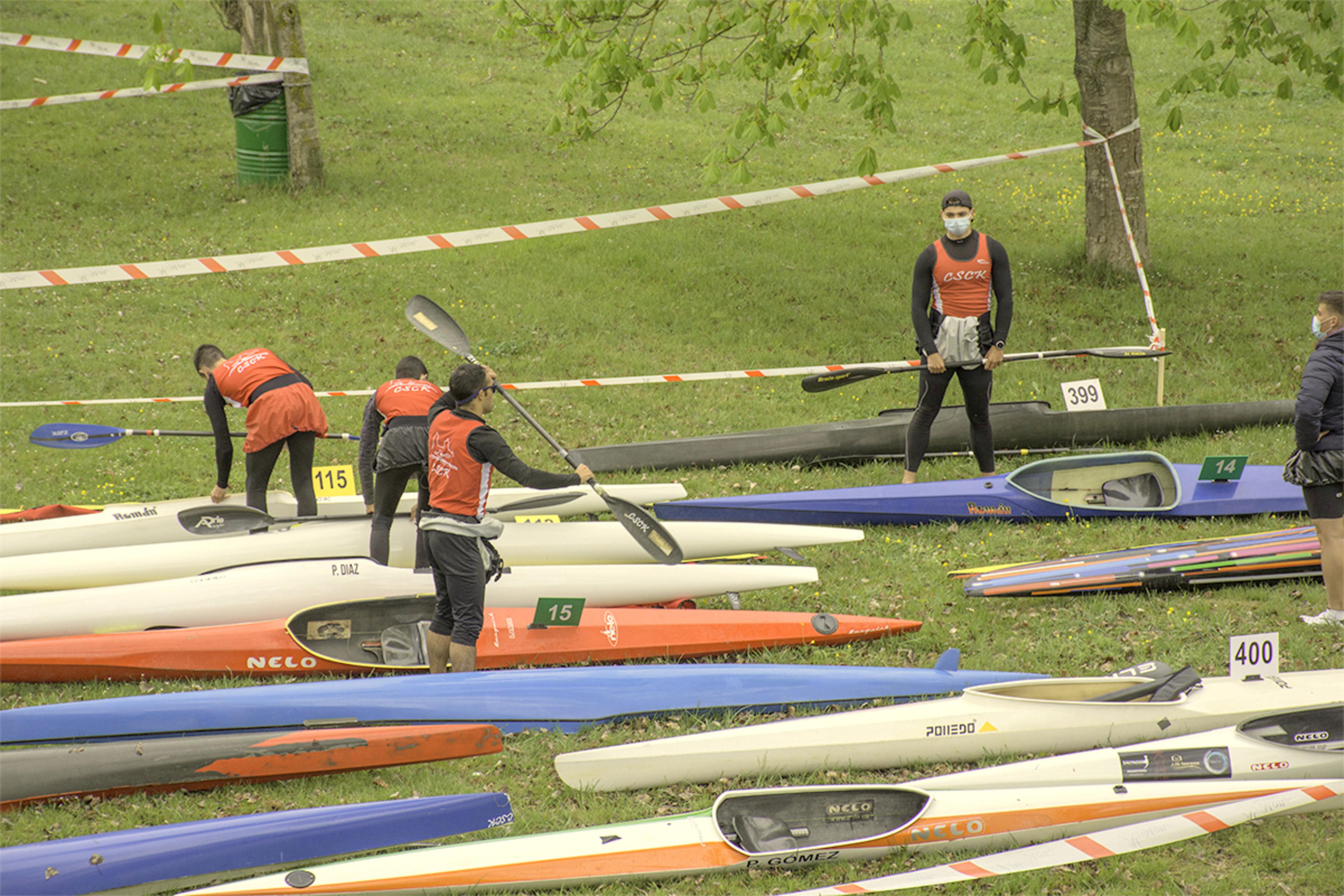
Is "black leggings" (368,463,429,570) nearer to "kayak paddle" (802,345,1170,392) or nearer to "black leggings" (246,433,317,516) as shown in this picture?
"black leggings" (246,433,317,516)

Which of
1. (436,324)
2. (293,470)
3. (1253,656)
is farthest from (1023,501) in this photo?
(293,470)

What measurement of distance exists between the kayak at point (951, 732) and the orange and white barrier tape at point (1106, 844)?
0.45 metres

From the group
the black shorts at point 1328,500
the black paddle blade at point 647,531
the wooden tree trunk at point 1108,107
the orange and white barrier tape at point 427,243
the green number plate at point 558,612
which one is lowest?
the green number plate at point 558,612

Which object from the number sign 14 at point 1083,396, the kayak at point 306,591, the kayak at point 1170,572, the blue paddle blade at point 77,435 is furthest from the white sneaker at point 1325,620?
the blue paddle blade at point 77,435

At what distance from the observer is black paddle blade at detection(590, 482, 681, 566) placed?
17.1ft

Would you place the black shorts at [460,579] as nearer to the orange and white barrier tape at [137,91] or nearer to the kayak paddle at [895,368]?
the kayak paddle at [895,368]

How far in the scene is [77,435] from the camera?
270 inches

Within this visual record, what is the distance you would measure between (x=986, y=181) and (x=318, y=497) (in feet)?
35.6

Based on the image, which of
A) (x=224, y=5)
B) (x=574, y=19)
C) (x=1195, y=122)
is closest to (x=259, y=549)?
(x=574, y=19)

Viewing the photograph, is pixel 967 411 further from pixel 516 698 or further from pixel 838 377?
pixel 516 698

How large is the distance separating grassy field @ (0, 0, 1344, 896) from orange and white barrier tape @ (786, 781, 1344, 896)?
0.07 m

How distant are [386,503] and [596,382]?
178 cm

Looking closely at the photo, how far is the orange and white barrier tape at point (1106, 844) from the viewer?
3.42 meters

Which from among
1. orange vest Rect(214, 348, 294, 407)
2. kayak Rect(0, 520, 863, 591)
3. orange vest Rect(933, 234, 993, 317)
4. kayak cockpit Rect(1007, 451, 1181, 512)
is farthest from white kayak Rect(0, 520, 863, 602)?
orange vest Rect(933, 234, 993, 317)
